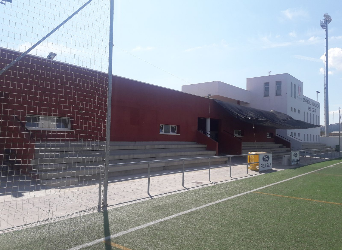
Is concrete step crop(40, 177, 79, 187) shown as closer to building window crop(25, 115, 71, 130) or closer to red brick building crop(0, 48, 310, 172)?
red brick building crop(0, 48, 310, 172)

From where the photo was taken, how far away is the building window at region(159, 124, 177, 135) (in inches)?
709

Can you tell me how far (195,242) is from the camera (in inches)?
177

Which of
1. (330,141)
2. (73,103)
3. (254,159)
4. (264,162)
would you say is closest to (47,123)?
(73,103)

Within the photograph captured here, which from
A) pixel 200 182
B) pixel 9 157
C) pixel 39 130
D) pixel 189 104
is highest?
pixel 189 104

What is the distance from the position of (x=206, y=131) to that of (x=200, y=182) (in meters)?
11.4

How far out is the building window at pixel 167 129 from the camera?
18000 millimetres

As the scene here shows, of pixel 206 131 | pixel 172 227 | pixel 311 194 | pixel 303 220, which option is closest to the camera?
pixel 172 227

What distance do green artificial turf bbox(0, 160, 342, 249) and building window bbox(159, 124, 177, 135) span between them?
33.8 ft

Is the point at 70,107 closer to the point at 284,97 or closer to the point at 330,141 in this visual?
the point at 284,97

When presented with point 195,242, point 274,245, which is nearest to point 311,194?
point 274,245

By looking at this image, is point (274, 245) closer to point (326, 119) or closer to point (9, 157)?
point (9, 157)

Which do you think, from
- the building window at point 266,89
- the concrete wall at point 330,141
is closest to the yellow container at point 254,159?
the building window at point 266,89

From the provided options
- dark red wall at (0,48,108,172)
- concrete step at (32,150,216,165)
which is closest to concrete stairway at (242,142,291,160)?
concrete step at (32,150,216,165)

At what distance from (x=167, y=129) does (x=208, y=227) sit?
13.2 metres
